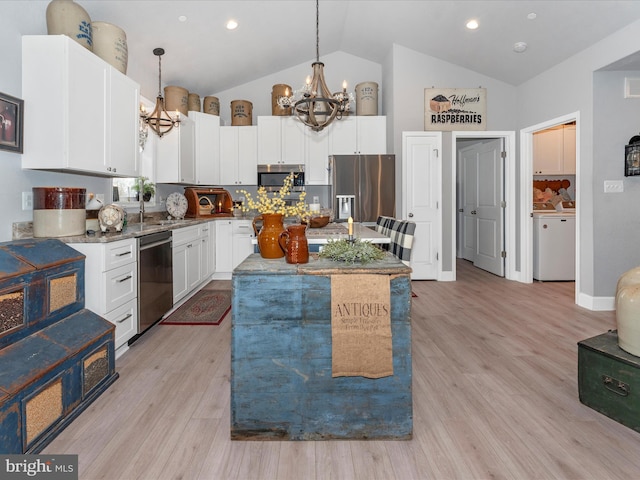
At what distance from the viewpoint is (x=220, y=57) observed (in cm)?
506

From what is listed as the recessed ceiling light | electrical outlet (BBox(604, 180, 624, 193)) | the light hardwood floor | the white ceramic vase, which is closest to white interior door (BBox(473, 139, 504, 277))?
the recessed ceiling light

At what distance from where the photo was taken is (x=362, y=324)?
1.68 m

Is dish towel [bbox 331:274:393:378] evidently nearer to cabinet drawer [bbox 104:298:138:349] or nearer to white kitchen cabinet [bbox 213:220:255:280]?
cabinet drawer [bbox 104:298:138:349]

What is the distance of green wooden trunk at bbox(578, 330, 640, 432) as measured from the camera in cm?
187

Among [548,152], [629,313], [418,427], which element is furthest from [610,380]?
[548,152]

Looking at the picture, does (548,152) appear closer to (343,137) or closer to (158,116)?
(343,137)

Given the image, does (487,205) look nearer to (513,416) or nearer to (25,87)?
(513,416)

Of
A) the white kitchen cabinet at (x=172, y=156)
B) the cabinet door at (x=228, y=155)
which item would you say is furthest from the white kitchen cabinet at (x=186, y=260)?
the cabinet door at (x=228, y=155)

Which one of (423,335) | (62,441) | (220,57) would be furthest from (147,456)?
(220,57)

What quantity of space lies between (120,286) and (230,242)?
280 centimetres

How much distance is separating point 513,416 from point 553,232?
4.13 metres

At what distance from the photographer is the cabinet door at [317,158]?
580cm

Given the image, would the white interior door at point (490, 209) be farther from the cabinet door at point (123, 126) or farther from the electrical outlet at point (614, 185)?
the cabinet door at point (123, 126)

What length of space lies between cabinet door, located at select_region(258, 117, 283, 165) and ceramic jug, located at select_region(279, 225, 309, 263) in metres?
4.21
